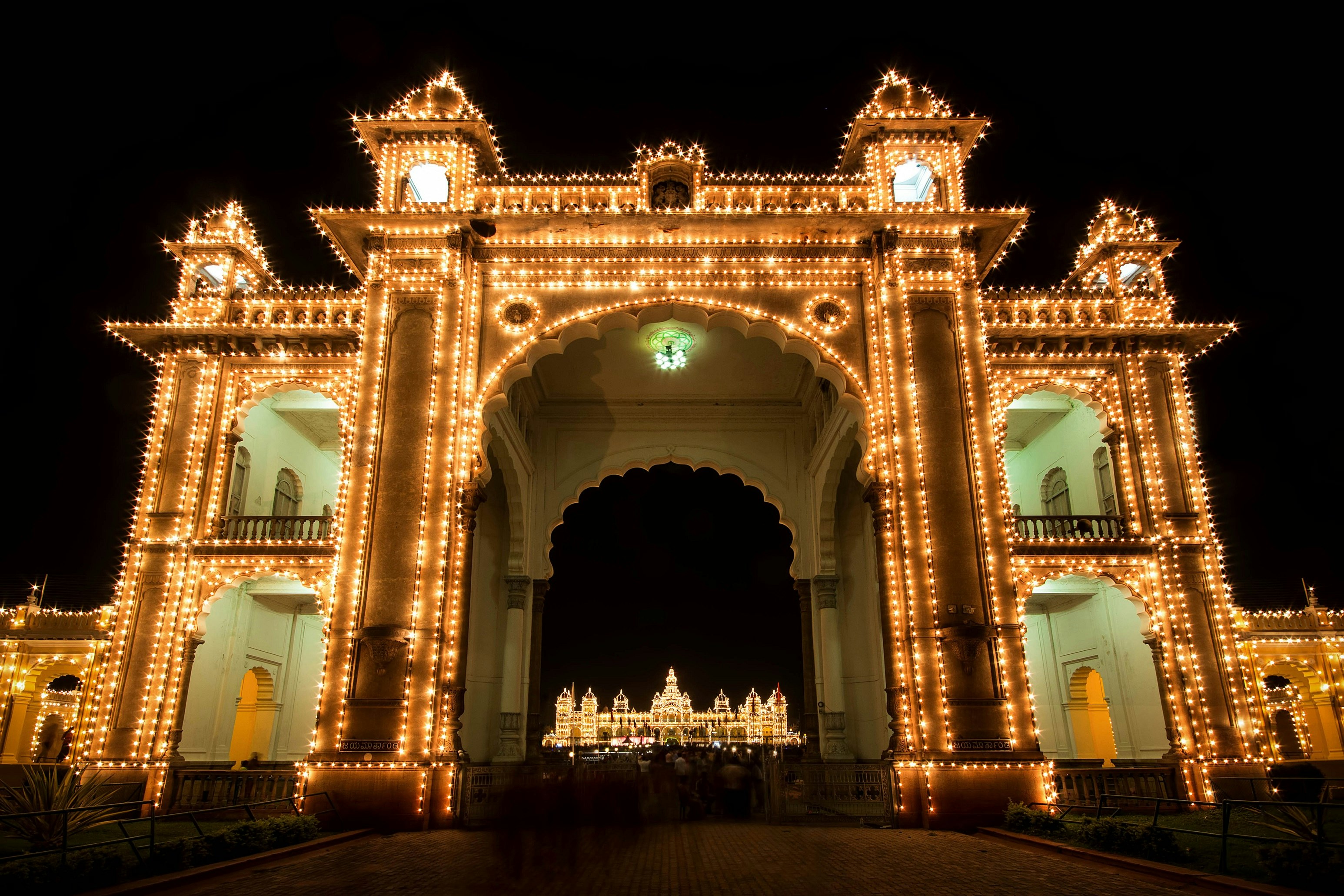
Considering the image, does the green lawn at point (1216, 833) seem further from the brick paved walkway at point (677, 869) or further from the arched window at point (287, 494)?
the arched window at point (287, 494)

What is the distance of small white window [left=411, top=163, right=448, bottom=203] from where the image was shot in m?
17.3

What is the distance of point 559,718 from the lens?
7688 centimetres

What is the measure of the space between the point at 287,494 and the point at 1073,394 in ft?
58.8

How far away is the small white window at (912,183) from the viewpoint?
17.1m

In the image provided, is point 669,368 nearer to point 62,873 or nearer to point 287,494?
point 287,494

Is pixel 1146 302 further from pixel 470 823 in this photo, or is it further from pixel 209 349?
pixel 209 349

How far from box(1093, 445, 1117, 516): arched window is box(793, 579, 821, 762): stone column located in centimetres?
771

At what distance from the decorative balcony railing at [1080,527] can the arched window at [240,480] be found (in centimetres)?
1579

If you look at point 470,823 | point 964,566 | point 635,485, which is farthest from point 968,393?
point 635,485

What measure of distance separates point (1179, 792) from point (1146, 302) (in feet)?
30.8

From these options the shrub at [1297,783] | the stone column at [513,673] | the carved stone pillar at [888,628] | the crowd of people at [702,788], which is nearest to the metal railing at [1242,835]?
the carved stone pillar at [888,628]

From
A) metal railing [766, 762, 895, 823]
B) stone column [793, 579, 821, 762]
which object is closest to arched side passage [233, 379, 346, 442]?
metal railing [766, 762, 895, 823]

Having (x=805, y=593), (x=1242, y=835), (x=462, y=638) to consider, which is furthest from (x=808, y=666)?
(x=1242, y=835)

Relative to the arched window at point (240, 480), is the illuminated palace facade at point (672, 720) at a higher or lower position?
lower
